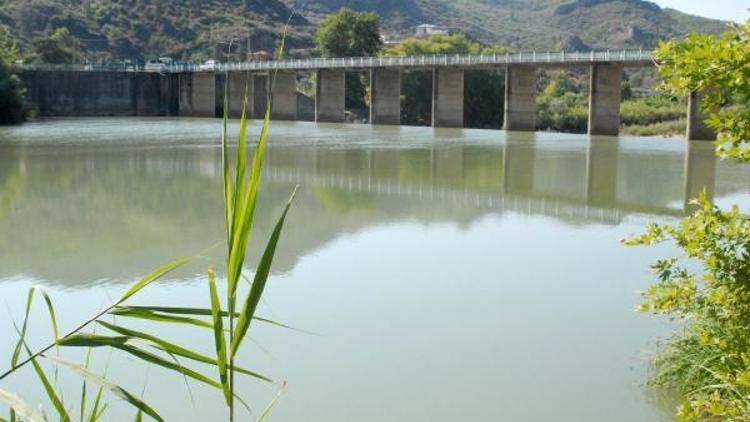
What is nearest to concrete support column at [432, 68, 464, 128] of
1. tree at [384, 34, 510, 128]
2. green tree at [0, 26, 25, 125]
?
tree at [384, 34, 510, 128]

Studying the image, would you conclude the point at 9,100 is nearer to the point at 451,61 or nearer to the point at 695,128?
the point at 451,61

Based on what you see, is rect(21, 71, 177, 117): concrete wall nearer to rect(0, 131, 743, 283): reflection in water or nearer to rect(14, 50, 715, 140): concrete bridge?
rect(14, 50, 715, 140): concrete bridge

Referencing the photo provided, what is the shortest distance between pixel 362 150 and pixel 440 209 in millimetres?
15812

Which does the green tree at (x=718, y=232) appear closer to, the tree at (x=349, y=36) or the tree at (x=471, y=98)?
the tree at (x=471, y=98)

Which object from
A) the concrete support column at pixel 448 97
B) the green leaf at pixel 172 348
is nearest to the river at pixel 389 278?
the green leaf at pixel 172 348

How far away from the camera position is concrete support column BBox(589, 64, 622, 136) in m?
46.4

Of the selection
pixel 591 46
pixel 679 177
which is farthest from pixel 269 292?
pixel 591 46

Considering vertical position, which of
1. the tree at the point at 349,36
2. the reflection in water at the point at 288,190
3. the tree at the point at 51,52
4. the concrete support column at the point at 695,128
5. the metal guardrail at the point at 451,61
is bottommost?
the reflection in water at the point at 288,190

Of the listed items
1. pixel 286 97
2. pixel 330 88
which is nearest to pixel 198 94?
pixel 286 97

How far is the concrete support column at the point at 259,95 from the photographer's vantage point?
74.6 m

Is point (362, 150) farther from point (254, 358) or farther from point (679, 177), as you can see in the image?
point (254, 358)

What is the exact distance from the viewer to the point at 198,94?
74812mm

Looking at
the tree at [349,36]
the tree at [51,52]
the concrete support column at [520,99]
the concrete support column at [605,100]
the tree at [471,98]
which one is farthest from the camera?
the tree at [51,52]

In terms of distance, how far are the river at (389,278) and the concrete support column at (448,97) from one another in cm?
3419
